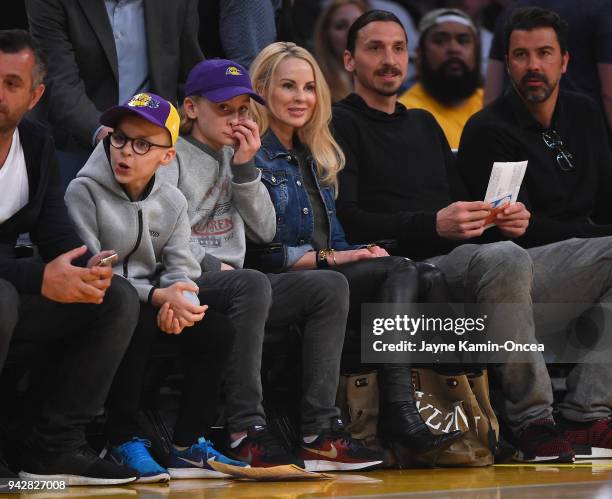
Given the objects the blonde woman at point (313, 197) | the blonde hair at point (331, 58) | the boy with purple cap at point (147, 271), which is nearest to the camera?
the boy with purple cap at point (147, 271)

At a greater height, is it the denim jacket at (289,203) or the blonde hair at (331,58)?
the blonde hair at (331,58)

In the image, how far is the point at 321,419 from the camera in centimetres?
448

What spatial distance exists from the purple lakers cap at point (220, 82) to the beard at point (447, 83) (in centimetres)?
280

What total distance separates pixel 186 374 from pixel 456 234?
1411 mm

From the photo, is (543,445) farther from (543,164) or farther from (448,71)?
(448,71)

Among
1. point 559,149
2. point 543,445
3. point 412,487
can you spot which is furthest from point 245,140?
point 559,149

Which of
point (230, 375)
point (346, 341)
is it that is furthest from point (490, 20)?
point (230, 375)

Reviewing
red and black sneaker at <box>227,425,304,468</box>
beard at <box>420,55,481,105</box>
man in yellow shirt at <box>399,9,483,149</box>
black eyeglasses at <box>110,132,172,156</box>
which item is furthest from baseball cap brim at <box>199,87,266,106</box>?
beard at <box>420,55,481,105</box>

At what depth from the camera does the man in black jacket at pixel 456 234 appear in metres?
4.83

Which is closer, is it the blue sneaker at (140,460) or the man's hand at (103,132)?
the blue sneaker at (140,460)

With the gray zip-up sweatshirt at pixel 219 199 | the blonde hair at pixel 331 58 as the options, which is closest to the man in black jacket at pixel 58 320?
the gray zip-up sweatshirt at pixel 219 199

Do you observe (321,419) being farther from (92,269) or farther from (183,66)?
(183,66)

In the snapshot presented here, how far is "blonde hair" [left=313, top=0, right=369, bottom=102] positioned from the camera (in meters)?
6.99

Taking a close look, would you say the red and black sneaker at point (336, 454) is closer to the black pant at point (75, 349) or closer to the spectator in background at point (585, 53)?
the black pant at point (75, 349)
